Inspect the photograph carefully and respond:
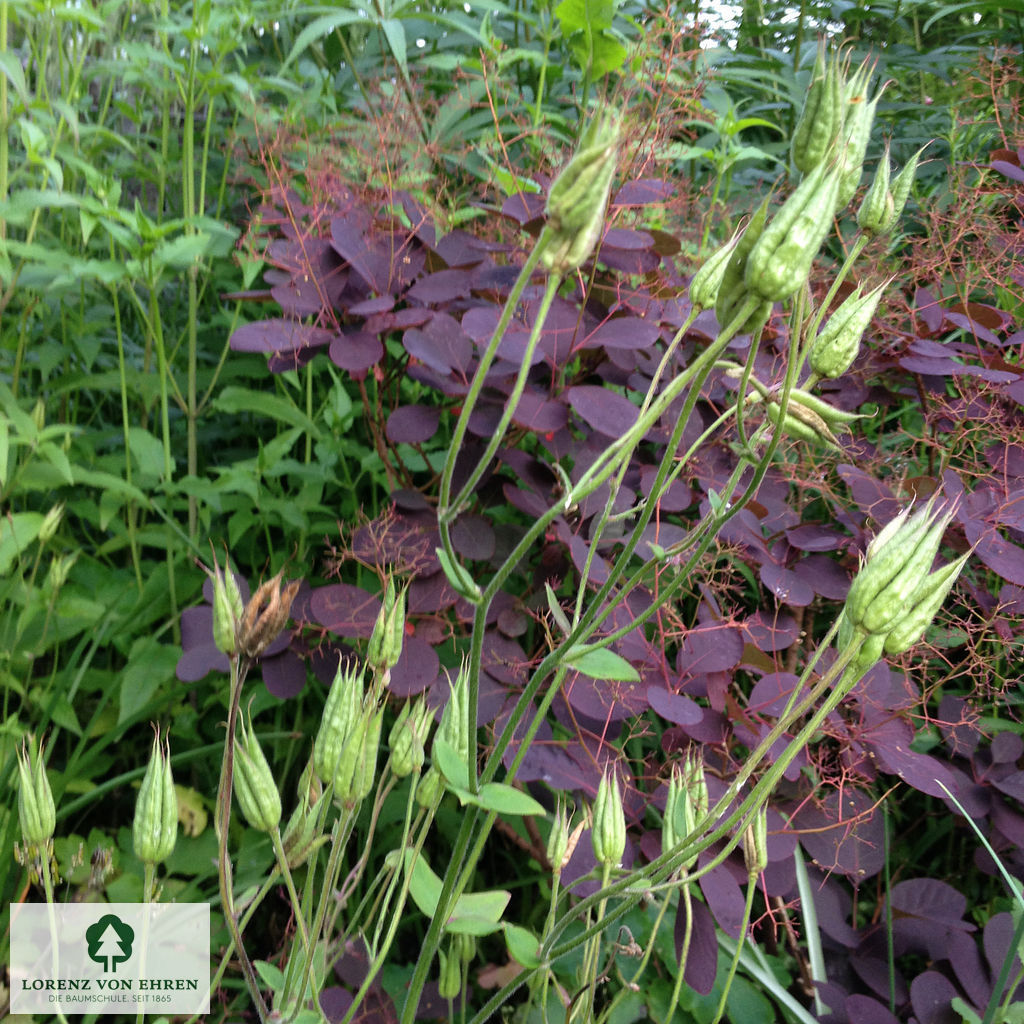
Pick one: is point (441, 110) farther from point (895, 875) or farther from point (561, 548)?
point (895, 875)

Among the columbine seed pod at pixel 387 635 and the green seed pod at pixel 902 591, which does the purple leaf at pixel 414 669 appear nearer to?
the columbine seed pod at pixel 387 635

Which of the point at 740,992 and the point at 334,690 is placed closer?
the point at 334,690

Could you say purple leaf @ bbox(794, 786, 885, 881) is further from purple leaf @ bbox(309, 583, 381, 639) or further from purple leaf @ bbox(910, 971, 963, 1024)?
purple leaf @ bbox(309, 583, 381, 639)

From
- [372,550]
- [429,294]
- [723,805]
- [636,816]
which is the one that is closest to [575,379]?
[429,294]

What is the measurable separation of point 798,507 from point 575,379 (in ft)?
1.18

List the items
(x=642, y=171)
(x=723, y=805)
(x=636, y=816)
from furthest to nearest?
1. (x=642, y=171)
2. (x=636, y=816)
3. (x=723, y=805)

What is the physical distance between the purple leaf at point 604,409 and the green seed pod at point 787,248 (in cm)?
43

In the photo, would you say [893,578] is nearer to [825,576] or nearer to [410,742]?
[410,742]

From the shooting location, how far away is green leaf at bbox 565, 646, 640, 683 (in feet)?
1.78

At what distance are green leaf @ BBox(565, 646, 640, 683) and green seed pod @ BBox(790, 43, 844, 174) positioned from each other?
13.0 inches

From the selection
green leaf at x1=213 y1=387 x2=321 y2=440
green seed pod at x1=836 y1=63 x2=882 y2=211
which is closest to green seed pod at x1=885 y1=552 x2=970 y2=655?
green seed pod at x1=836 y1=63 x2=882 y2=211

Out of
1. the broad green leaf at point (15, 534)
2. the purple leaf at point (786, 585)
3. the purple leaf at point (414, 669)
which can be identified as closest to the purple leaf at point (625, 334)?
the purple leaf at point (786, 585)

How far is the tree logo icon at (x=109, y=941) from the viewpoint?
745 millimetres

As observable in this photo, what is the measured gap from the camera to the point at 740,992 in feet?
→ 2.94
